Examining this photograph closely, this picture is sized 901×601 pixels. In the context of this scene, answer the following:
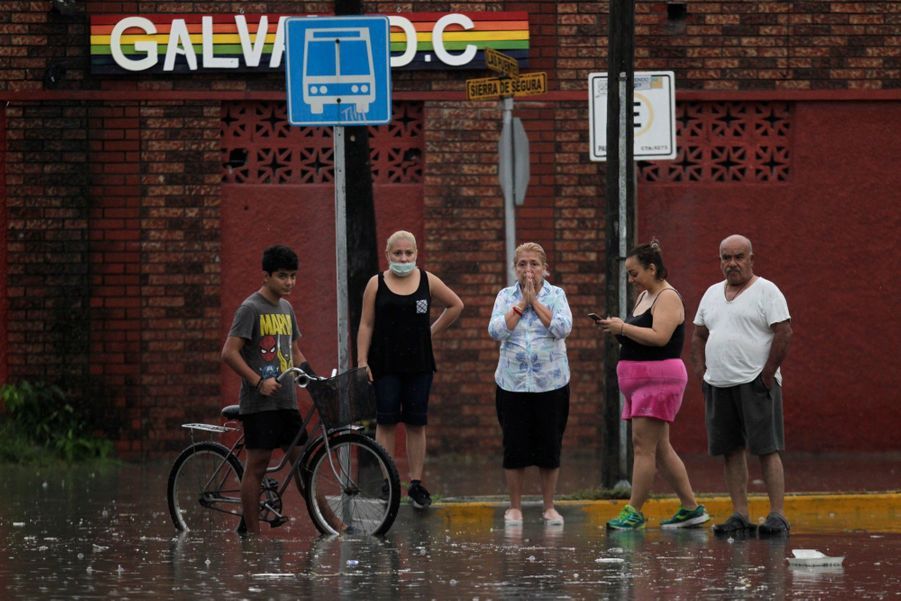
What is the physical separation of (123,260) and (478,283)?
3072 millimetres

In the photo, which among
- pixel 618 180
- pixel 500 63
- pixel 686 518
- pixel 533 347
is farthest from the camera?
pixel 500 63

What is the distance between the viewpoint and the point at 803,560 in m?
9.24

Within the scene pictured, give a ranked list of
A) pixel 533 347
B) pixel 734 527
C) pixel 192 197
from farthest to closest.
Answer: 1. pixel 192 197
2. pixel 533 347
3. pixel 734 527

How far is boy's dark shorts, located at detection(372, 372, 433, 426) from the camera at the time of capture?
11.9 metres

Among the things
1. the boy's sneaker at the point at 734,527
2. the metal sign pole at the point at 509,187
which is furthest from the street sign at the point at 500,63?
the boy's sneaker at the point at 734,527

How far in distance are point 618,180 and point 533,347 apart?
1833 millimetres

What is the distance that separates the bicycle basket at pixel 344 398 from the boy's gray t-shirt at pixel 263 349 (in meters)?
0.31

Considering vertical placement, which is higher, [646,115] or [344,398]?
[646,115]

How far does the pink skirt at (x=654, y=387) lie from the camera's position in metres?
11.1

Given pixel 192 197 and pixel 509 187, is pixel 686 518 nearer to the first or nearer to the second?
pixel 509 187

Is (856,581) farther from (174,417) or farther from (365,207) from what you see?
(174,417)

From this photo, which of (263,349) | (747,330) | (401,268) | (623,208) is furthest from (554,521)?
(623,208)

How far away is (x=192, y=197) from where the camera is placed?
1589 cm

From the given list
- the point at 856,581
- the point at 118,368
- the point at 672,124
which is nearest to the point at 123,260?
the point at 118,368
